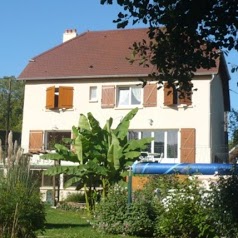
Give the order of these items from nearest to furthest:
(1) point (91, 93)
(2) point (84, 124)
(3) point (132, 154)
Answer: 1. (3) point (132, 154)
2. (2) point (84, 124)
3. (1) point (91, 93)

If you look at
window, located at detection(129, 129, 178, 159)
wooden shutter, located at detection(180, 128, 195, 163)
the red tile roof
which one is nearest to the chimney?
the red tile roof

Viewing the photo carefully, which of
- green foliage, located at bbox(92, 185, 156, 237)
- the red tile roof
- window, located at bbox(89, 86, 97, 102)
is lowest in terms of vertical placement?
green foliage, located at bbox(92, 185, 156, 237)

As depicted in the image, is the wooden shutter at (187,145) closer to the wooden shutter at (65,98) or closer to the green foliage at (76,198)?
the green foliage at (76,198)

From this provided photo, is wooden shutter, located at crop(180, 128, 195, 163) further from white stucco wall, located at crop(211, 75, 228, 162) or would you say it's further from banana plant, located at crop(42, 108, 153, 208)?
banana plant, located at crop(42, 108, 153, 208)

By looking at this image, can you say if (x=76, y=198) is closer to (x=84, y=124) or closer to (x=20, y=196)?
(x=84, y=124)

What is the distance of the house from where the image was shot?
32.2 m

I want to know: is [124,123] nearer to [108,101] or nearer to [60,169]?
[60,169]

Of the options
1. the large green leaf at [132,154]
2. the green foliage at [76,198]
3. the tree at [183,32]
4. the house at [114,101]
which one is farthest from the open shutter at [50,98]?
the tree at [183,32]

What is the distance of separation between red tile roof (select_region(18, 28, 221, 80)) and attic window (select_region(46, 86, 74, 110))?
851mm

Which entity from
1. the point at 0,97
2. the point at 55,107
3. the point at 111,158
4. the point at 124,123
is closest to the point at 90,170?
the point at 111,158

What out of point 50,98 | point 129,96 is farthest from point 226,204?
point 50,98

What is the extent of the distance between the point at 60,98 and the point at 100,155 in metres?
11.1

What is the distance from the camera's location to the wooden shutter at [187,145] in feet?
104

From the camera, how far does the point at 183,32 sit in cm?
878
